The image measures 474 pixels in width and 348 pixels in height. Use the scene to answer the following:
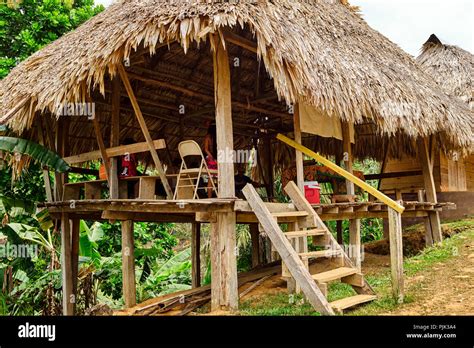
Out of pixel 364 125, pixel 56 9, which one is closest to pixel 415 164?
pixel 364 125

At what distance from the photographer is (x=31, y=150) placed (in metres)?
6.64

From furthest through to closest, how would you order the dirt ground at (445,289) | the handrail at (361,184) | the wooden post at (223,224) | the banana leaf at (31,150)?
the banana leaf at (31,150), the wooden post at (223,224), the handrail at (361,184), the dirt ground at (445,289)

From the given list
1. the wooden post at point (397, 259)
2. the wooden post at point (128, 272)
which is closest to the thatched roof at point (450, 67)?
the wooden post at point (397, 259)

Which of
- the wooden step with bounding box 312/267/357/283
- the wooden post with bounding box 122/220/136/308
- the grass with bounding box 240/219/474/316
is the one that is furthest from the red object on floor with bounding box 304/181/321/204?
the wooden post with bounding box 122/220/136/308

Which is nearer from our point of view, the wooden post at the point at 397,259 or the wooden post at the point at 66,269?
the wooden post at the point at 397,259

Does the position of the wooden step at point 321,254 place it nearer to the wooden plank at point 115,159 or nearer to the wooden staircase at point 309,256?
the wooden staircase at point 309,256

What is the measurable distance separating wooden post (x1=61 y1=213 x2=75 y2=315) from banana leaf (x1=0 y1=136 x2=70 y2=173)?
1.57 m

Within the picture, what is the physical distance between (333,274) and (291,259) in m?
0.53

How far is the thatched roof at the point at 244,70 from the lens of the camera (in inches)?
227

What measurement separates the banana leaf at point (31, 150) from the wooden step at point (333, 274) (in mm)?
3864

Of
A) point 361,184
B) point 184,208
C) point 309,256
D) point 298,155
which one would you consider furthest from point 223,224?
point 361,184

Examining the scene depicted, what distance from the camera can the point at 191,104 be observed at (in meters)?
10.3

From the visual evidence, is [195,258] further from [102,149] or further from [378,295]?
[378,295]

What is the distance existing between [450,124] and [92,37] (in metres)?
6.57
